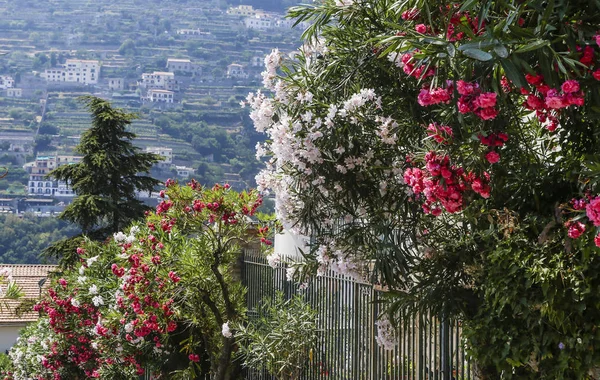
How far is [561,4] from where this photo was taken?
13.5 feet

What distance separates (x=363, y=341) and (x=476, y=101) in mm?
4360

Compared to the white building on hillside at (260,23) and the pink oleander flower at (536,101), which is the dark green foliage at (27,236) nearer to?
the pink oleander flower at (536,101)

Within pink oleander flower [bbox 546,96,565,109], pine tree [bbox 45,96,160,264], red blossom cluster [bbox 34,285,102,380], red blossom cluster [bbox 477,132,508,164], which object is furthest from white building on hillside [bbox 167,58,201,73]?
pink oleander flower [bbox 546,96,565,109]

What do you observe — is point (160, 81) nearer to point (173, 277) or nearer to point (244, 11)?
point (244, 11)

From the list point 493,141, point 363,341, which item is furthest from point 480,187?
point 363,341

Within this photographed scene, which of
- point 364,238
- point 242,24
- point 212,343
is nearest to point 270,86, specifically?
point 364,238

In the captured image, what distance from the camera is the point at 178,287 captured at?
10336mm

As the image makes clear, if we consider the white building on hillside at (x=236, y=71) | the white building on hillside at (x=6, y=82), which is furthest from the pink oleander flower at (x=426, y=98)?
the white building on hillside at (x=6, y=82)

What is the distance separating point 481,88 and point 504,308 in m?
1.62

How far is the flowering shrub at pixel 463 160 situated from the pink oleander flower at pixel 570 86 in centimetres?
1

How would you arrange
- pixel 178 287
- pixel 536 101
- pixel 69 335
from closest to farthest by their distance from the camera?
pixel 536 101
pixel 178 287
pixel 69 335

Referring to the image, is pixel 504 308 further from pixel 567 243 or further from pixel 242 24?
pixel 242 24

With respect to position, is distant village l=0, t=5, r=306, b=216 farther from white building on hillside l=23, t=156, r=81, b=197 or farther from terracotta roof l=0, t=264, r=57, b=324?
terracotta roof l=0, t=264, r=57, b=324

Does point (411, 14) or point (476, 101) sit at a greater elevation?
point (411, 14)
